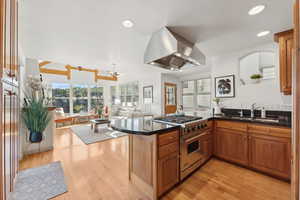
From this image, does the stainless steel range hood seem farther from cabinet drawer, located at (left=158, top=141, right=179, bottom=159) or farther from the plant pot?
the plant pot

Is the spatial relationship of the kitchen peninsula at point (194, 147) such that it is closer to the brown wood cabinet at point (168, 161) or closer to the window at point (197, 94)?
the brown wood cabinet at point (168, 161)

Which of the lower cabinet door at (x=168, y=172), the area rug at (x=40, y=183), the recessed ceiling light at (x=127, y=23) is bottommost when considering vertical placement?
the area rug at (x=40, y=183)

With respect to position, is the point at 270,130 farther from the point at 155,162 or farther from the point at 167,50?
the point at 167,50

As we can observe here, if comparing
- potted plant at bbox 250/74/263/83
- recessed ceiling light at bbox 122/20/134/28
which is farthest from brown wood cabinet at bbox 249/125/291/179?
recessed ceiling light at bbox 122/20/134/28

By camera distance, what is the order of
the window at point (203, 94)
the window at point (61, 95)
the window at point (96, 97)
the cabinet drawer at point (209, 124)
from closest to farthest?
the cabinet drawer at point (209, 124) < the window at point (203, 94) < the window at point (61, 95) < the window at point (96, 97)

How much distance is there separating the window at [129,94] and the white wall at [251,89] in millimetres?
4714

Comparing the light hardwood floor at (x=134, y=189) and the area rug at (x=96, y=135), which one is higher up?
the area rug at (x=96, y=135)

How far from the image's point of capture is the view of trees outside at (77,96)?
6.82 meters

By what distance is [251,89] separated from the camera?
9.09 ft

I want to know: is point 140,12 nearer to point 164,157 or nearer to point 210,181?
point 164,157

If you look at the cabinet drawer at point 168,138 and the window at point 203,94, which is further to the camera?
the window at point 203,94

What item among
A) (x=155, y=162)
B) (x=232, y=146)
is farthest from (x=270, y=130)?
(x=155, y=162)

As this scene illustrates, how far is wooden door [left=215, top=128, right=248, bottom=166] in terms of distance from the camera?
2.22 metres

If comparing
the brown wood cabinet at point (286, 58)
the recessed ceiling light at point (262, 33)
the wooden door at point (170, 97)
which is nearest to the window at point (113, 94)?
the wooden door at point (170, 97)
